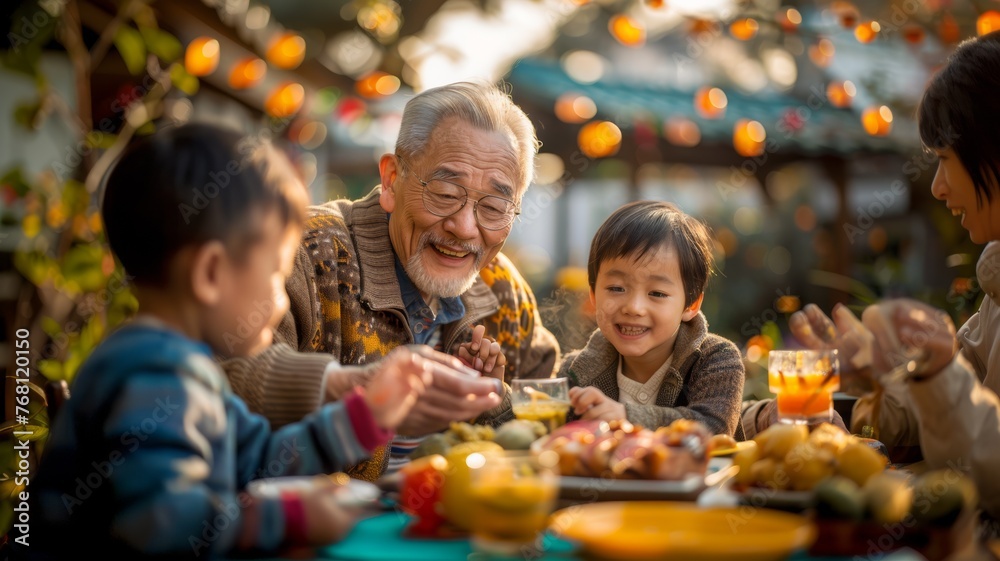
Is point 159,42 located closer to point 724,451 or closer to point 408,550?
point 724,451

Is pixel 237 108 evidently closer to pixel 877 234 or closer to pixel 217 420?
pixel 877 234

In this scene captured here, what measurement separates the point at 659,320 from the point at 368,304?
971 mm

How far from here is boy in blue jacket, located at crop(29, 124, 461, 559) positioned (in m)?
1.40

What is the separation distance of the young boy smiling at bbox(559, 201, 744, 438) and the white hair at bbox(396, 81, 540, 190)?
503 mm

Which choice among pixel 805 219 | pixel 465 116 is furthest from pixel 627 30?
pixel 805 219

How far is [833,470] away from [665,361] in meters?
1.31

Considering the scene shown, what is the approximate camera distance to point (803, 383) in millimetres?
2303

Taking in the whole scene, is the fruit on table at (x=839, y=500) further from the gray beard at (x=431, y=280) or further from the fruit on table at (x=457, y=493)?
the gray beard at (x=431, y=280)

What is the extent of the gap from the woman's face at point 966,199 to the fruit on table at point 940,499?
1110 millimetres

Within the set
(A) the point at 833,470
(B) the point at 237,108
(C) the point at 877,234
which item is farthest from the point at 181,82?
(C) the point at 877,234

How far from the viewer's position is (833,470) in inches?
67.8

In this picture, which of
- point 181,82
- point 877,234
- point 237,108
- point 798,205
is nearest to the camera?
point 181,82

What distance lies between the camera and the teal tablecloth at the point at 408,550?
146 centimetres

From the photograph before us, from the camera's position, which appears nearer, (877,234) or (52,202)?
(52,202)
